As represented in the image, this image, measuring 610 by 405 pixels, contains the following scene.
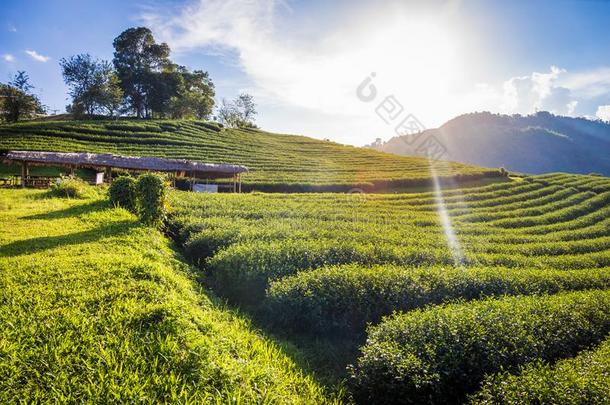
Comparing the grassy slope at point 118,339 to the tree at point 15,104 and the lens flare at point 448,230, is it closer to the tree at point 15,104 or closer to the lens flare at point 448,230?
the lens flare at point 448,230

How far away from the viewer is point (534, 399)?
5059 millimetres

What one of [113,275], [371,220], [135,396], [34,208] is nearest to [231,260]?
[113,275]

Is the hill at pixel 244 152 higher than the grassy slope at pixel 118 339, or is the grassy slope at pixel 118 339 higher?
the hill at pixel 244 152

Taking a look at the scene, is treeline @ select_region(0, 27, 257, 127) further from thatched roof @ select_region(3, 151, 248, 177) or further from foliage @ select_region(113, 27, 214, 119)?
thatched roof @ select_region(3, 151, 248, 177)

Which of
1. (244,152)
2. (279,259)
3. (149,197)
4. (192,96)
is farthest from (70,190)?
(192,96)

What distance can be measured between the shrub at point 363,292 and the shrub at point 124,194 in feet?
30.2

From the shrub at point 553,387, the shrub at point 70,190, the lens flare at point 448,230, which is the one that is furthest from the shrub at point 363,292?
the shrub at point 70,190

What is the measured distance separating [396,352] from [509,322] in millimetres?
2791

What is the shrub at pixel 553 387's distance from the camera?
16.3ft

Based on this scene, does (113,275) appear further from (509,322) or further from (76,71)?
(76,71)

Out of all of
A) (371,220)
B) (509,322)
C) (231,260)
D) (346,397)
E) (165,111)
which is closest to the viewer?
(346,397)

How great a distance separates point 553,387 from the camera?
204 inches

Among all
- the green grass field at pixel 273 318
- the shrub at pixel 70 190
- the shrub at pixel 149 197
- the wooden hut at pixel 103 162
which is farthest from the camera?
the wooden hut at pixel 103 162

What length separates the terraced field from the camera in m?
6.06
